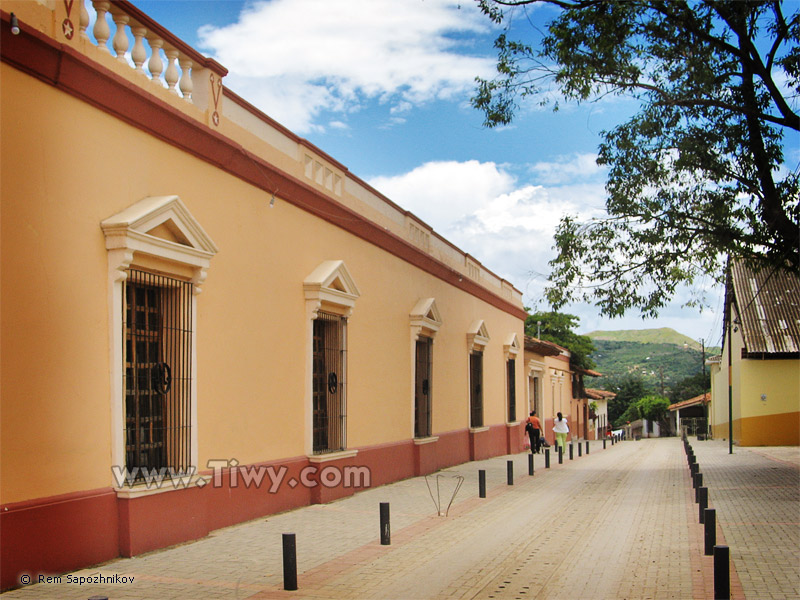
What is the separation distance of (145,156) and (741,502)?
33.0 ft

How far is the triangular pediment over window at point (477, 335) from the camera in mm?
20766

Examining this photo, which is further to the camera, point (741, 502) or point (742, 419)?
point (742, 419)

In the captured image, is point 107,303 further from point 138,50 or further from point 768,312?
point 768,312

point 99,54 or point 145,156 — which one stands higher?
point 99,54

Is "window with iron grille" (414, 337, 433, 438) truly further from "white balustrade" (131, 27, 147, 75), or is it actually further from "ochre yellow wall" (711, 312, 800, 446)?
"ochre yellow wall" (711, 312, 800, 446)

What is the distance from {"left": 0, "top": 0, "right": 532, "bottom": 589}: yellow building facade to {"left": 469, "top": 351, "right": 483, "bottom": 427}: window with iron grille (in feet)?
23.4

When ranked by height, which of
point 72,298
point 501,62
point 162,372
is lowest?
point 162,372

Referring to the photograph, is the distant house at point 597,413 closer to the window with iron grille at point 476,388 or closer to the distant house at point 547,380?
the distant house at point 547,380

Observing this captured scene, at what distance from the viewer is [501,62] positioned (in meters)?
13.2

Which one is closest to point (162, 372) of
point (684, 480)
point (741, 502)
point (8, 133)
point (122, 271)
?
point (122, 271)

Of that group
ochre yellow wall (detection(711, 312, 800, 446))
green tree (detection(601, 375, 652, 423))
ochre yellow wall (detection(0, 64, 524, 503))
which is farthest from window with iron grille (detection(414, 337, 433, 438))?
green tree (detection(601, 375, 652, 423))

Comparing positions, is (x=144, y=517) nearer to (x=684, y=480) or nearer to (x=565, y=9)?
(x=565, y=9)

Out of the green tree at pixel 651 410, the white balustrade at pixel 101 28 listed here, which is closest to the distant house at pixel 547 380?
the white balustrade at pixel 101 28

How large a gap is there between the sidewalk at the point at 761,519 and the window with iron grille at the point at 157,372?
568 cm
